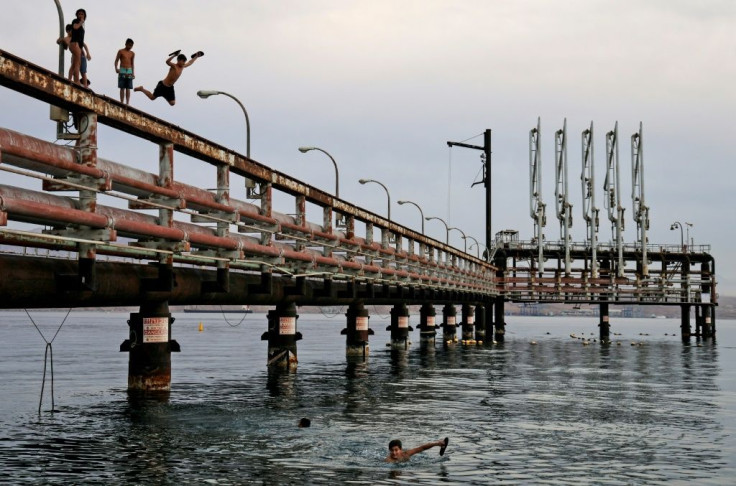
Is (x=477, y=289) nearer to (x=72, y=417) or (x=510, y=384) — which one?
(x=510, y=384)

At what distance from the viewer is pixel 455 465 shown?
18047mm

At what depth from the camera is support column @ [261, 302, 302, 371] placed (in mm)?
40438

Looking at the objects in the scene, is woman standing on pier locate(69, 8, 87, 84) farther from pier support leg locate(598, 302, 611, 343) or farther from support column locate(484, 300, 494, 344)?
pier support leg locate(598, 302, 611, 343)

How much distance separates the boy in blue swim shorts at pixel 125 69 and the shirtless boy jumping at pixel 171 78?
3.31 feet

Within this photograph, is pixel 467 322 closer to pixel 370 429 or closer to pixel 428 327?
pixel 428 327

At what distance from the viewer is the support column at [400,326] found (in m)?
67.9

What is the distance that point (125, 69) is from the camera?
22.4 m

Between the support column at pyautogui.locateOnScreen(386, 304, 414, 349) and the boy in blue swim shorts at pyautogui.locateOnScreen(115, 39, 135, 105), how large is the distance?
46.5m

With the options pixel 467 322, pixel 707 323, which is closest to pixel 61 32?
pixel 467 322

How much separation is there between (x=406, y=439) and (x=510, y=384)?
17186 millimetres

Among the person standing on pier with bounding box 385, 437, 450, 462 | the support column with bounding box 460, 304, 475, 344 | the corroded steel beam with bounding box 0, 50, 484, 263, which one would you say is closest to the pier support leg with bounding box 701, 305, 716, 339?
the support column with bounding box 460, 304, 475, 344

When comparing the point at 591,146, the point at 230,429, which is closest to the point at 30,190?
the point at 230,429

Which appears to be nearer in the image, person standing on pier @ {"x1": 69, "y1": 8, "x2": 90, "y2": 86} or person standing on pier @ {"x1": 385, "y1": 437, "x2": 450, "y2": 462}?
person standing on pier @ {"x1": 385, "y1": 437, "x2": 450, "y2": 462}

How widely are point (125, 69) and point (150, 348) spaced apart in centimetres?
886
